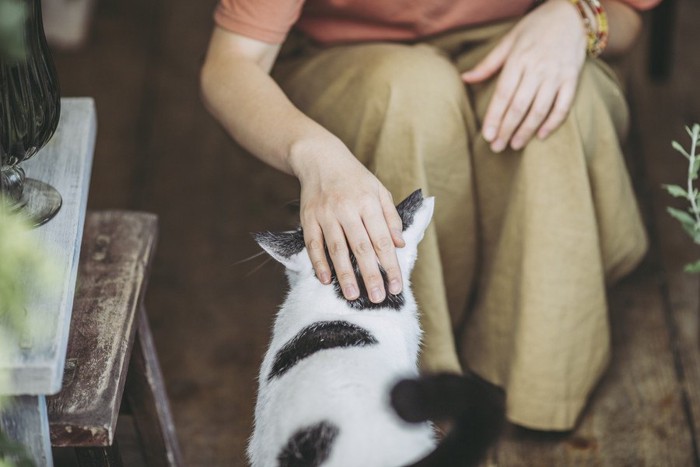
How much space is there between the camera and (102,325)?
1.04 m

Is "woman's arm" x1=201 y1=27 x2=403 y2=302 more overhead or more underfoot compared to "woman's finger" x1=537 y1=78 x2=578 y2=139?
more underfoot

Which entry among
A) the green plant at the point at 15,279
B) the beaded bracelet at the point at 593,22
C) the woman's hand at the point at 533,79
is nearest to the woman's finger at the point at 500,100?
the woman's hand at the point at 533,79

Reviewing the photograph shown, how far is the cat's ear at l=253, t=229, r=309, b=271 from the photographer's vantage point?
3.18 feet

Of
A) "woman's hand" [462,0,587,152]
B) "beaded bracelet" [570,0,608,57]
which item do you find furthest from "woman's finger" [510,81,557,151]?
"beaded bracelet" [570,0,608,57]

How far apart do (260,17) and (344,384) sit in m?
0.57

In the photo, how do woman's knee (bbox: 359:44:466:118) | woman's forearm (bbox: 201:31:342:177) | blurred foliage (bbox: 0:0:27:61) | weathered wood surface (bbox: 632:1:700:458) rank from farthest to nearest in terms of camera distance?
weathered wood surface (bbox: 632:1:700:458)
woman's knee (bbox: 359:44:466:118)
woman's forearm (bbox: 201:31:342:177)
blurred foliage (bbox: 0:0:27:61)

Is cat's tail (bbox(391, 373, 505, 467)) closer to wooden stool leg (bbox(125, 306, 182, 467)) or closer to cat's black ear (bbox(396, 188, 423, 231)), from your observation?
cat's black ear (bbox(396, 188, 423, 231))

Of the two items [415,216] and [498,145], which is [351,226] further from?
[498,145]

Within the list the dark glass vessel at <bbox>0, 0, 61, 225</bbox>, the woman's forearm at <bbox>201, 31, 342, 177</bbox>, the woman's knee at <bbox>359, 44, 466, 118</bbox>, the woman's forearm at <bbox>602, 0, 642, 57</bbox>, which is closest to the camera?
the dark glass vessel at <bbox>0, 0, 61, 225</bbox>

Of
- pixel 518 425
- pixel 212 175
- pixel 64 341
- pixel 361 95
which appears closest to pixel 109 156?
pixel 212 175

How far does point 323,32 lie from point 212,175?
0.71m

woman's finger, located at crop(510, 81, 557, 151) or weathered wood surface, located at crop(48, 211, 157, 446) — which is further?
woman's finger, located at crop(510, 81, 557, 151)

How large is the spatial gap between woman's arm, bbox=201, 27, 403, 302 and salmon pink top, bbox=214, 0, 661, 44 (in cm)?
3

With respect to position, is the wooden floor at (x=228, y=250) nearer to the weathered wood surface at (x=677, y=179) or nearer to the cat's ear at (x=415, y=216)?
the weathered wood surface at (x=677, y=179)
